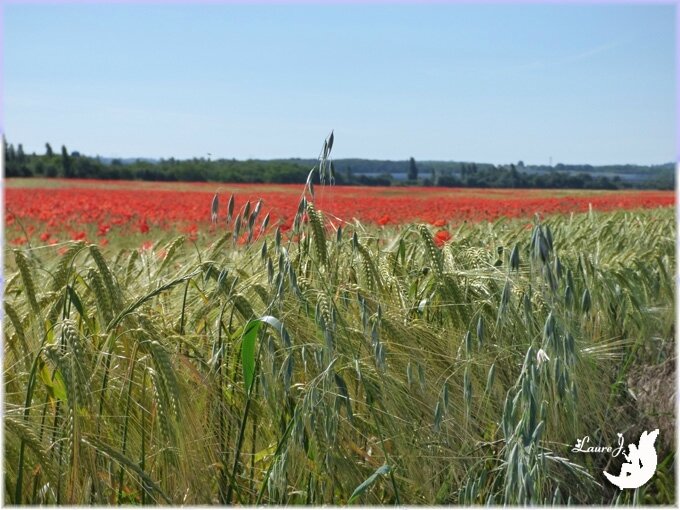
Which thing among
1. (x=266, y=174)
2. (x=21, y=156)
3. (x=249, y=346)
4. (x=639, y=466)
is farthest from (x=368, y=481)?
(x=21, y=156)

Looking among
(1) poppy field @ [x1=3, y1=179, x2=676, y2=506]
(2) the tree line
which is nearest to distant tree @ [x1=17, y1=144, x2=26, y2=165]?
(2) the tree line

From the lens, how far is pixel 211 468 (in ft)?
4.40

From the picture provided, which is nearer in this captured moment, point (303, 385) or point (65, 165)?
point (303, 385)

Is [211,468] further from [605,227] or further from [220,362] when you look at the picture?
[605,227]

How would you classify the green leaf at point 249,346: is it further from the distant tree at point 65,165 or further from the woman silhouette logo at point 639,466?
the distant tree at point 65,165

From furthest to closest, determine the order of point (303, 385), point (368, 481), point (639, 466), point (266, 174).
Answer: point (266, 174) → point (639, 466) → point (303, 385) → point (368, 481)
